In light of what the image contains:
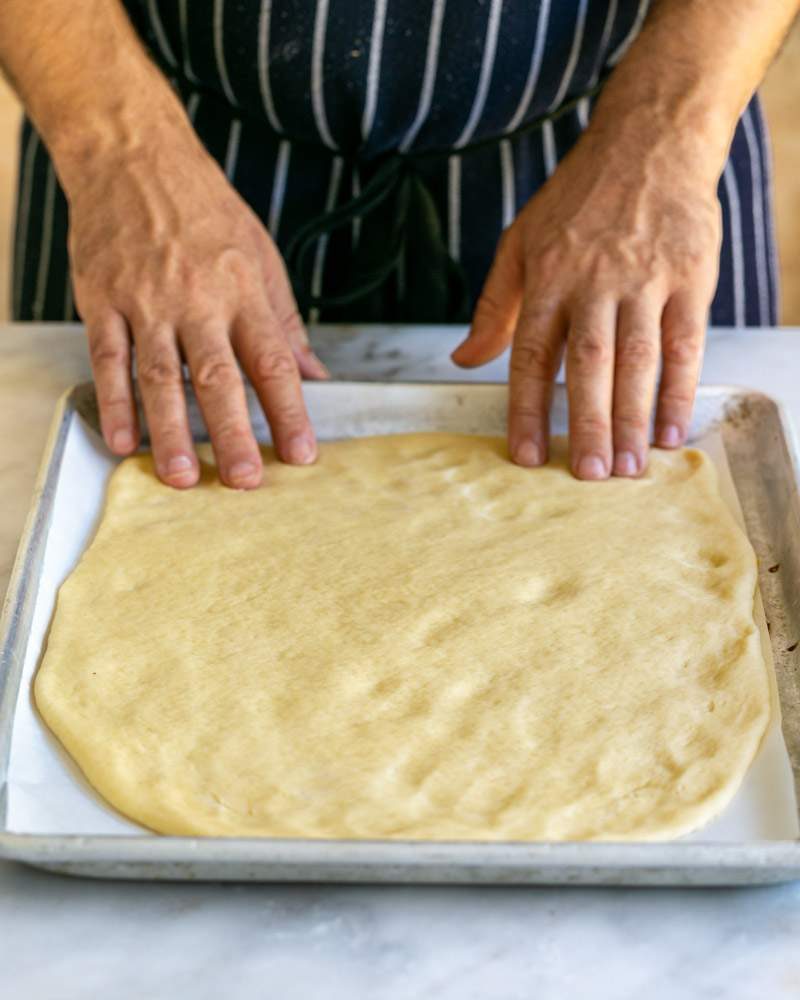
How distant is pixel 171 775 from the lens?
0.79 metres

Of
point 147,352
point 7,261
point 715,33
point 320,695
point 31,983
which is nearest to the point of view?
point 31,983

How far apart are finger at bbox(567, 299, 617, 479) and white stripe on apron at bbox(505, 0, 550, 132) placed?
13.7 inches

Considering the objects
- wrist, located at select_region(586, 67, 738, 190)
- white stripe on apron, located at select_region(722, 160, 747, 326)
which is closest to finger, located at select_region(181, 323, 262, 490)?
wrist, located at select_region(586, 67, 738, 190)

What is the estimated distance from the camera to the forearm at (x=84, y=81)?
3.91 ft

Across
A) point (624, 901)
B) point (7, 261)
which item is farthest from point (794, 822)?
point (7, 261)

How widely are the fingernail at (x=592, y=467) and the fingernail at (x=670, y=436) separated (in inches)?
3.2

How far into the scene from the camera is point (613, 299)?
1.10 metres

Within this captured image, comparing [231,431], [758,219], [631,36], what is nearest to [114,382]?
[231,431]

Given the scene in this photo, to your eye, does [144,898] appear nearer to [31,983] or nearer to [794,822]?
[31,983]

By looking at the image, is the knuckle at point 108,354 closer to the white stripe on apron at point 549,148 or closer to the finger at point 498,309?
Result: the finger at point 498,309

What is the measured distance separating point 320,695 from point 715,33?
2.66 feet

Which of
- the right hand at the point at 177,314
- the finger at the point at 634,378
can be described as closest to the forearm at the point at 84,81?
the right hand at the point at 177,314

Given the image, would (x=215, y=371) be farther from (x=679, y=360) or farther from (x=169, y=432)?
(x=679, y=360)

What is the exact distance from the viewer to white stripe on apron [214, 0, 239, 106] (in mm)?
1244
